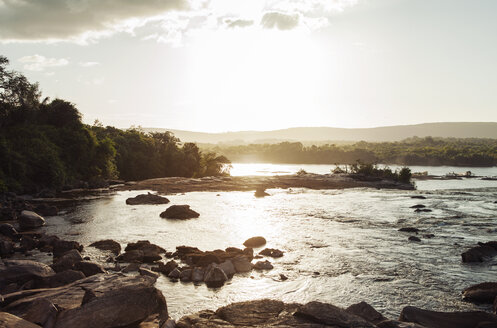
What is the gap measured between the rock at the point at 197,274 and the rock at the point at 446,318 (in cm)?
934

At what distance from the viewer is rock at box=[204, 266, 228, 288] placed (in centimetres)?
1722

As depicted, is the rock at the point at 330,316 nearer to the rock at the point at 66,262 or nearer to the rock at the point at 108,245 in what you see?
the rock at the point at 66,262

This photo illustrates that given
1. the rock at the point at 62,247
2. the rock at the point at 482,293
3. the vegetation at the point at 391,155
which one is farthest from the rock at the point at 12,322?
the vegetation at the point at 391,155

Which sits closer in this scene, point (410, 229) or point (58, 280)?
point (58, 280)

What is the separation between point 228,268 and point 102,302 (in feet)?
27.3

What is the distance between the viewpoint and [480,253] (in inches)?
857

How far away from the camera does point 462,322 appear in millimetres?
12141

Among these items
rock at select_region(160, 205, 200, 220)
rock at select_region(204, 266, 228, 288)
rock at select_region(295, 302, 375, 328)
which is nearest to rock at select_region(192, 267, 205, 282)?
rock at select_region(204, 266, 228, 288)

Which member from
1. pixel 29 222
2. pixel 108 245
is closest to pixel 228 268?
pixel 108 245

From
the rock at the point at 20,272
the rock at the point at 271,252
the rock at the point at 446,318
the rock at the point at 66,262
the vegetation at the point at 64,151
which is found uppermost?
the vegetation at the point at 64,151

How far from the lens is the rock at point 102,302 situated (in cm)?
1070

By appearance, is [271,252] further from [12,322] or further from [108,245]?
[12,322]

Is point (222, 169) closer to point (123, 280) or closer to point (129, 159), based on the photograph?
point (129, 159)

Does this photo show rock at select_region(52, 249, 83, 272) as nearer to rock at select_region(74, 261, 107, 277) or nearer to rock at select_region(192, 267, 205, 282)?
rock at select_region(74, 261, 107, 277)
